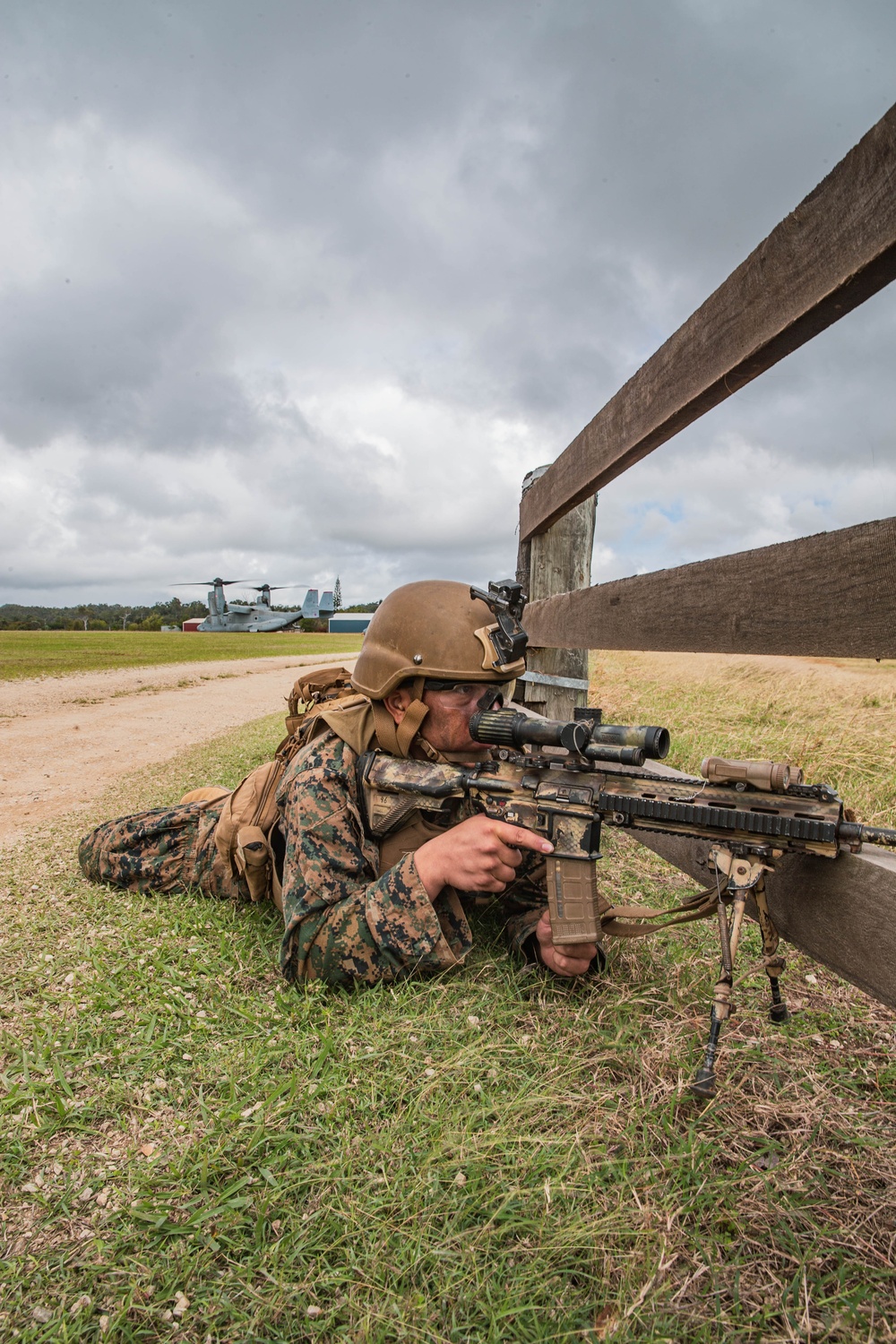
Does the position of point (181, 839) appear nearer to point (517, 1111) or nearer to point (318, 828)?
point (318, 828)

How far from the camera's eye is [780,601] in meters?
1.85

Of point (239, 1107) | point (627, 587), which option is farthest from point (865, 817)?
point (239, 1107)

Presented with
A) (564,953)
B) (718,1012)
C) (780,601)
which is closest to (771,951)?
(718,1012)

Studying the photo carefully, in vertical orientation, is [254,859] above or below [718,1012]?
below

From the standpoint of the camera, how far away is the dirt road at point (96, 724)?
712 cm

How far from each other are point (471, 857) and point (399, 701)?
767 mm

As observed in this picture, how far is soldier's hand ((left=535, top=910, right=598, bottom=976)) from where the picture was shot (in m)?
2.65

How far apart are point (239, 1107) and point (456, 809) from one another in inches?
50.7

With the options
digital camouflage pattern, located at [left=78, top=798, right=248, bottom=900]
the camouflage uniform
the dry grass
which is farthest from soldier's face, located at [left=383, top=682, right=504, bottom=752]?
the dry grass

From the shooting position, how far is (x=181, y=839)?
4176 millimetres

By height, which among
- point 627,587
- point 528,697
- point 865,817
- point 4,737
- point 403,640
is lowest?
point 4,737

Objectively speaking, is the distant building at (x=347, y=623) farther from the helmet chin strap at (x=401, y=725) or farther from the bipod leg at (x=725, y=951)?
the bipod leg at (x=725, y=951)

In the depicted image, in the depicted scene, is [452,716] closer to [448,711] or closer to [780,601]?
[448,711]

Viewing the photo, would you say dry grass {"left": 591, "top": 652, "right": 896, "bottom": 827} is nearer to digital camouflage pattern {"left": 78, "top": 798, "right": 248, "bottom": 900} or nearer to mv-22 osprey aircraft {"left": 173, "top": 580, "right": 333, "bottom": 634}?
digital camouflage pattern {"left": 78, "top": 798, "right": 248, "bottom": 900}
